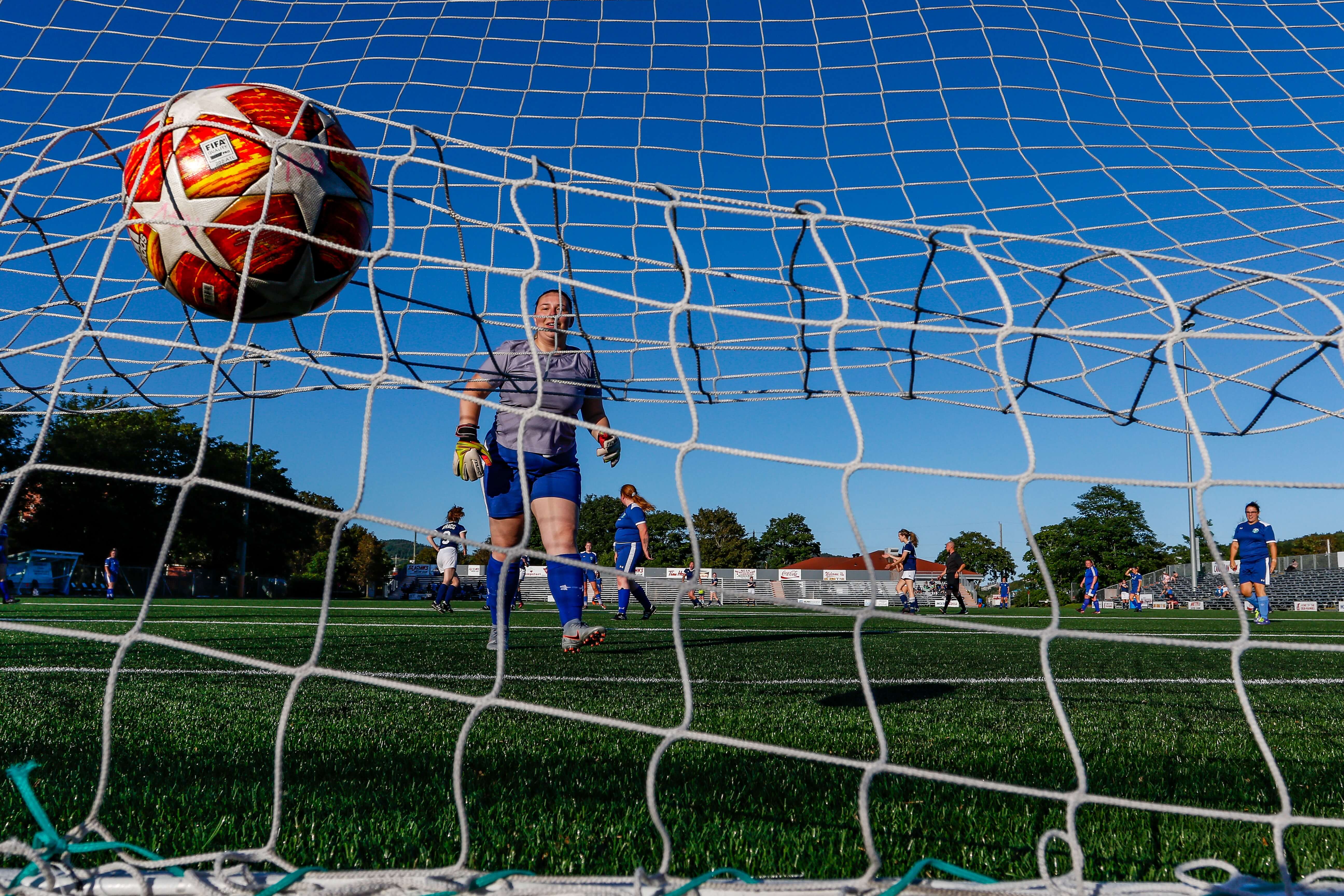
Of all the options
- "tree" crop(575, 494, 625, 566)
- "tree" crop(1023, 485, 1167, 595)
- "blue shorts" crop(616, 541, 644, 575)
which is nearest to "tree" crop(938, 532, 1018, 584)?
"tree" crop(1023, 485, 1167, 595)

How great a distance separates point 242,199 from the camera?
2.44 meters

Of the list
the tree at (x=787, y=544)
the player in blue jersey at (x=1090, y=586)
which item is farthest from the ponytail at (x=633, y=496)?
the tree at (x=787, y=544)

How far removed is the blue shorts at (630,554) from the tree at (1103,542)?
6261cm

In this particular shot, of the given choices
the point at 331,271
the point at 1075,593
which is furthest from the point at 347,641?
the point at 1075,593

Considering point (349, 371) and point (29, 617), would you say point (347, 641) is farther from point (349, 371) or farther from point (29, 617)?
point (29, 617)

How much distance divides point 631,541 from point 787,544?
256ft

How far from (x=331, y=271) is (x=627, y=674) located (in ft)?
7.59

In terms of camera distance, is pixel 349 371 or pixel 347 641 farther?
pixel 347 641

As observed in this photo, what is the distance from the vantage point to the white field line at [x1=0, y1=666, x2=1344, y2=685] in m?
3.79

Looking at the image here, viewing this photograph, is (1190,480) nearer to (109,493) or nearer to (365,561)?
(109,493)

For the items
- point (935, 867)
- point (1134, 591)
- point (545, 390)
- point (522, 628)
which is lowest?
point (1134, 591)

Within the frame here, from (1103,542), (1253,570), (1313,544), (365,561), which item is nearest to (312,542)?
(365,561)

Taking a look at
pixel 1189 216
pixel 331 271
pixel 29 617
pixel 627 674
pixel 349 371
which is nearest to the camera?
pixel 349 371

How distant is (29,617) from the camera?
932 centimetres
